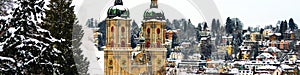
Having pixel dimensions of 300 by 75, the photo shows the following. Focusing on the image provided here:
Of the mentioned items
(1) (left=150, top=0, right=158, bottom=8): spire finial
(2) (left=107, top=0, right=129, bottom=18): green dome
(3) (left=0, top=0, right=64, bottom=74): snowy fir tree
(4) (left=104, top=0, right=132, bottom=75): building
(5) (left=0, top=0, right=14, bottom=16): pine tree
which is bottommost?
(3) (left=0, top=0, right=64, bottom=74): snowy fir tree

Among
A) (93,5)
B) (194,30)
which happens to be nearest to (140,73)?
(93,5)

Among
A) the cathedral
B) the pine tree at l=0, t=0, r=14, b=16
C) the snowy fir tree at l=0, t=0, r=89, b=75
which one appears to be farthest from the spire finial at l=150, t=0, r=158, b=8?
the pine tree at l=0, t=0, r=14, b=16

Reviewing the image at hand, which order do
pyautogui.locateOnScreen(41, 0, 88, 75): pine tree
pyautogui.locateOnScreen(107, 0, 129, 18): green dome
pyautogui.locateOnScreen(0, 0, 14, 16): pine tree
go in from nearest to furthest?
pyautogui.locateOnScreen(0, 0, 14, 16): pine tree
pyautogui.locateOnScreen(41, 0, 88, 75): pine tree
pyautogui.locateOnScreen(107, 0, 129, 18): green dome

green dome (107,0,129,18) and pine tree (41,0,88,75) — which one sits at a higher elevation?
green dome (107,0,129,18)

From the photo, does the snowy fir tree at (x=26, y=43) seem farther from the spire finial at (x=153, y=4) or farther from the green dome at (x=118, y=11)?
the spire finial at (x=153, y=4)

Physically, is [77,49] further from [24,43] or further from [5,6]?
[24,43]

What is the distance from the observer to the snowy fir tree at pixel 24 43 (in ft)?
38.0

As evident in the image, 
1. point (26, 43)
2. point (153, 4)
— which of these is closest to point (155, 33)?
point (153, 4)

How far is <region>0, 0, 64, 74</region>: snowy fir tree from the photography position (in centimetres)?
1158

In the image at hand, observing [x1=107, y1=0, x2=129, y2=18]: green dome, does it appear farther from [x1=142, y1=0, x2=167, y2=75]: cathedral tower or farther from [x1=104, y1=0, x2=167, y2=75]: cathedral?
[x1=142, y1=0, x2=167, y2=75]: cathedral tower

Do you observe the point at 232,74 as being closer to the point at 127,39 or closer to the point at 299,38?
the point at 127,39

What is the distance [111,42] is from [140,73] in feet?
11.4

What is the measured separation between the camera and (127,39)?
50.1 metres

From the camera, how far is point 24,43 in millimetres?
11625
